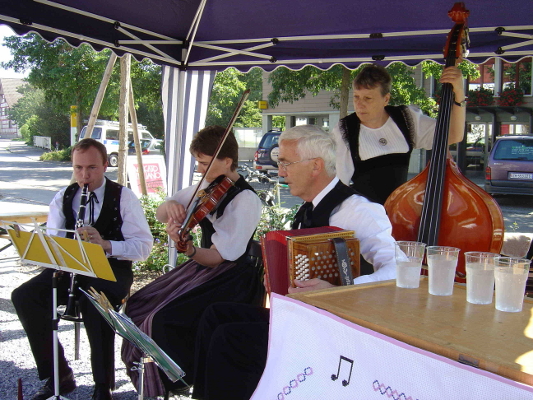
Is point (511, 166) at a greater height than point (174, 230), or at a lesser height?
greater

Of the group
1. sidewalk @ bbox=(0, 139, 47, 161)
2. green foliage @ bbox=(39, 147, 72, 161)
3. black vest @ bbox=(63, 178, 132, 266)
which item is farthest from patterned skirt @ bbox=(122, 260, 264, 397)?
sidewalk @ bbox=(0, 139, 47, 161)

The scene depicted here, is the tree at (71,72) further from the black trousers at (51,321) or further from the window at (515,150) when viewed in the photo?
the black trousers at (51,321)

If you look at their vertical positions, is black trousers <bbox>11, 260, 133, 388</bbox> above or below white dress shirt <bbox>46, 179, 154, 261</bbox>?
below

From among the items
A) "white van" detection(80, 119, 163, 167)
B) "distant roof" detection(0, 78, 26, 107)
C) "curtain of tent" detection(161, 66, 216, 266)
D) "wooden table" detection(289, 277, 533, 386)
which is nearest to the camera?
"wooden table" detection(289, 277, 533, 386)

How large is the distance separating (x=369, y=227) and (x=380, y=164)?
1086mm

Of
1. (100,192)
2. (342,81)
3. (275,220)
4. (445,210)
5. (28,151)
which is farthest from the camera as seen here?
(28,151)

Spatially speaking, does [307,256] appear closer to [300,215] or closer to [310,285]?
[310,285]

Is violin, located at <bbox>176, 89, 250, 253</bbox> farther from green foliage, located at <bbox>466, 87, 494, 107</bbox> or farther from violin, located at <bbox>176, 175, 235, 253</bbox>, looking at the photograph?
green foliage, located at <bbox>466, 87, 494, 107</bbox>

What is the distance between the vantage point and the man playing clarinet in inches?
114

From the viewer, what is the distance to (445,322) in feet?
4.47

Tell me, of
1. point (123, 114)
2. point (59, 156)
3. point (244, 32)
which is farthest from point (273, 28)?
point (59, 156)

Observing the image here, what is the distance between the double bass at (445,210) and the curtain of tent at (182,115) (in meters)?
2.68

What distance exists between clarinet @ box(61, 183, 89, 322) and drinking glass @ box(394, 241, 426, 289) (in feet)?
6.15

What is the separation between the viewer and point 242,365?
229cm
